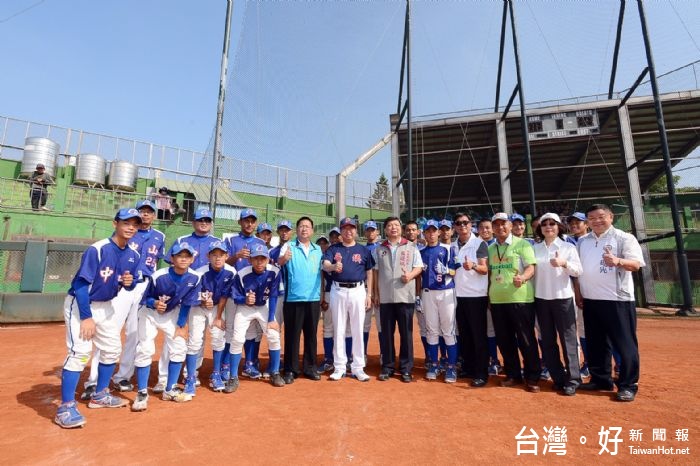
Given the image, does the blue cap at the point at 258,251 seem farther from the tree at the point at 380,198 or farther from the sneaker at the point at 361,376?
the tree at the point at 380,198

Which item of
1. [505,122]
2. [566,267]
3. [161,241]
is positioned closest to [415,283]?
[566,267]

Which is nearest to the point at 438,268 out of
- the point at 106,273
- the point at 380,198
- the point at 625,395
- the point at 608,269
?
the point at 608,269

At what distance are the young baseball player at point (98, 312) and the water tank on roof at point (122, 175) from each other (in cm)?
1860

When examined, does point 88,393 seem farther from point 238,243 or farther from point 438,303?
point 438,303

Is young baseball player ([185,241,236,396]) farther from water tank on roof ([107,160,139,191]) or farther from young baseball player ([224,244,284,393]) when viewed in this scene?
water tank on roof ([107,160,139,191])

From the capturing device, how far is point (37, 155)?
16.8 metres

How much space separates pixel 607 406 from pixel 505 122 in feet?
58.0

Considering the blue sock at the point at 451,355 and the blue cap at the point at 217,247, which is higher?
the blue cap at the point at 217,247

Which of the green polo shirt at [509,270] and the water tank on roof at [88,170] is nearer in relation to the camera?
the green polo shirt at [509,270]

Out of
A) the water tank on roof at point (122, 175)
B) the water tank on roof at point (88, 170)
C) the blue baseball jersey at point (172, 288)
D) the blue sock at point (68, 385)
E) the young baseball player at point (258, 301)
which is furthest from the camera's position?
the water tank on roof at point (122, 175)

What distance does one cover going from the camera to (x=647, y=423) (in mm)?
2971

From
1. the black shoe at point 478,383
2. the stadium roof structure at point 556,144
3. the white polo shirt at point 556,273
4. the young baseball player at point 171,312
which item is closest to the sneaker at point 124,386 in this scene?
the young baseball player at point 171,312

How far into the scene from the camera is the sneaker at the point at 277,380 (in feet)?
13.7

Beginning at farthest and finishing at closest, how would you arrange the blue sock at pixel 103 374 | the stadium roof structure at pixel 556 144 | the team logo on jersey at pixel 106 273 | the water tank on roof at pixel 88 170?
the water tank on roof at pixel 88 170, the stadium roof structure at pixel 556 144, the blue sock at pixel 103 374, the team logo on jersey at pixel 106 273
